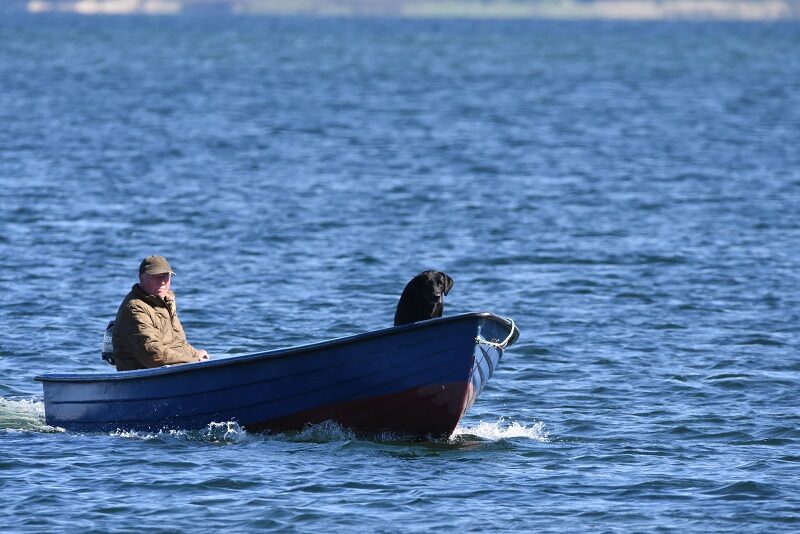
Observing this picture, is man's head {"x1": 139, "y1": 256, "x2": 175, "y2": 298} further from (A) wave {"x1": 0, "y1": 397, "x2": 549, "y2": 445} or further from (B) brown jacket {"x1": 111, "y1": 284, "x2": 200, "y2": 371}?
(A) wave {"x1": 0, "y1": 397, "x2": 549, "y2": 445}

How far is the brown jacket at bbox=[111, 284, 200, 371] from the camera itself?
14.2m

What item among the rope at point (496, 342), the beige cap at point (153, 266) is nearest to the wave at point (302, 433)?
the rope at point (496, 342)

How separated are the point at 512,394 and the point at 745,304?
6.24m

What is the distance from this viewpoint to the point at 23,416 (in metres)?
15.1

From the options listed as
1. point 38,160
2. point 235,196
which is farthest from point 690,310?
point 38,160

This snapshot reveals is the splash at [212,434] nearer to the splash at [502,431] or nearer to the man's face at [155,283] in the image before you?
the man's face at [155,283]

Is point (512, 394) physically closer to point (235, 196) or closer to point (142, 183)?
point (235, 196)

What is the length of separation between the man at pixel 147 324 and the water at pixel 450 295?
0.74m

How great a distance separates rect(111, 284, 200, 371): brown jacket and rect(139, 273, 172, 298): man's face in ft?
0.16

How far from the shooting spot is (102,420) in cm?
1433

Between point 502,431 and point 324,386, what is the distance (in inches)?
81.5

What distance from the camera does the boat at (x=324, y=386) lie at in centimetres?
1334

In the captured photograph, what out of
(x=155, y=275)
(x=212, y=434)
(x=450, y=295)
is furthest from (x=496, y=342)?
(x=450, y=295)

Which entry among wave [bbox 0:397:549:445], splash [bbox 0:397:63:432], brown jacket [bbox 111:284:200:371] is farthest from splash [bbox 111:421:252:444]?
splash [bbox 0:397:63:432]
